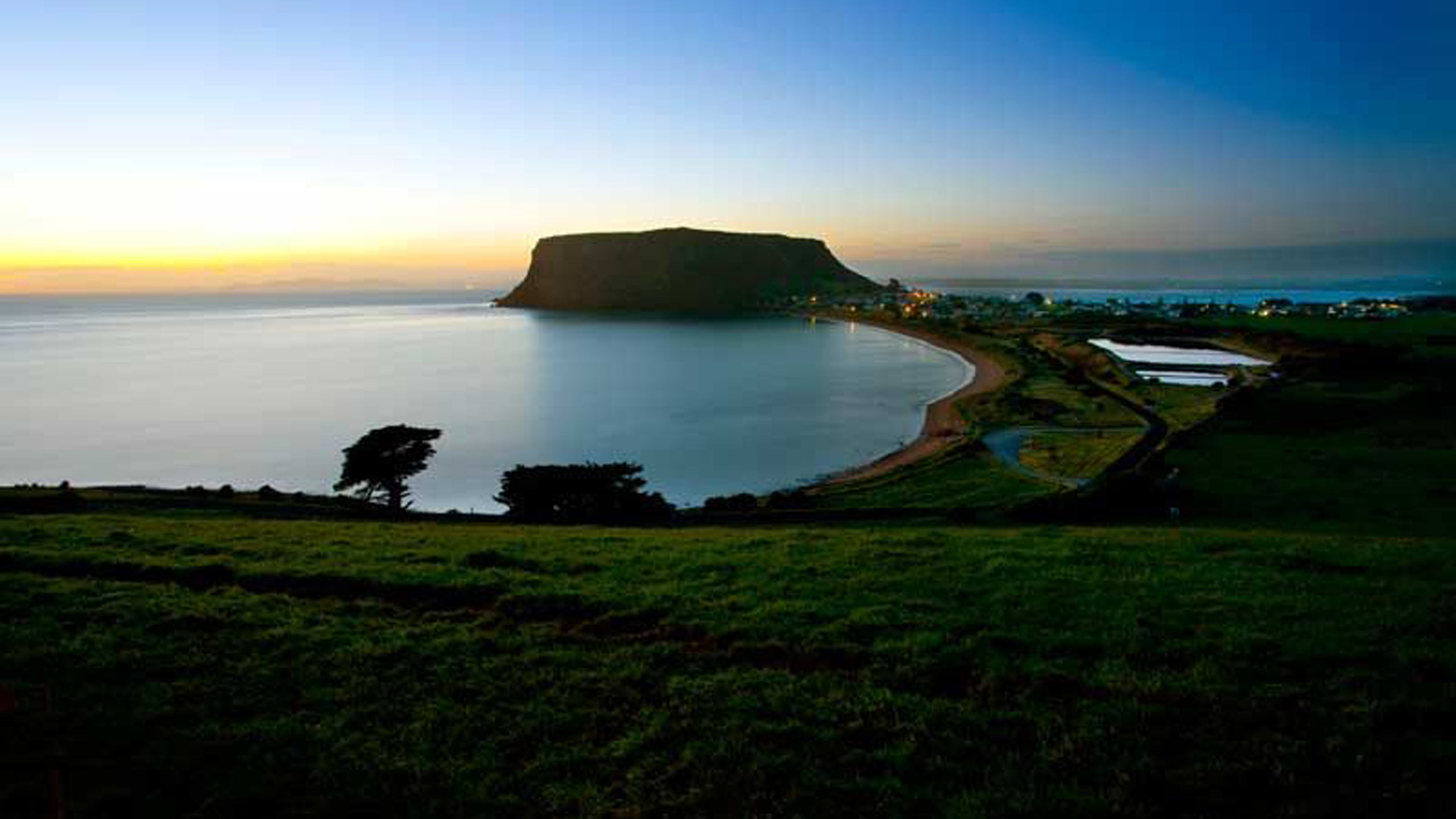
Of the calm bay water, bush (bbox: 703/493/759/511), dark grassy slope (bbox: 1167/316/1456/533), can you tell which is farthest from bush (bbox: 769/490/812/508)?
dark grassy slope (bbox: 1167/316/1456/533)

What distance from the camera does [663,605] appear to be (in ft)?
38.3

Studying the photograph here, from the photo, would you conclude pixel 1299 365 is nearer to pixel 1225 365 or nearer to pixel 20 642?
pixel 1225 365

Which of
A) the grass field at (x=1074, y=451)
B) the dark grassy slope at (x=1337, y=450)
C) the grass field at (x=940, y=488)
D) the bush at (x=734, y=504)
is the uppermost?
the dark grassy slope at (x=1337, y=450)

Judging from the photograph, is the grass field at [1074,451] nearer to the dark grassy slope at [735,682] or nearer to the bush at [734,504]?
the bush at [734,504]

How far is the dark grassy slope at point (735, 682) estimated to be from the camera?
270 inches

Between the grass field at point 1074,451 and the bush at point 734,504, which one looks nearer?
the bush at point 734,504

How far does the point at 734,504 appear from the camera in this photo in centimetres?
3041

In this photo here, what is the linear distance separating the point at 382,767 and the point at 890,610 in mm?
7060

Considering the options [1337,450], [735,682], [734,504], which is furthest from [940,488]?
[735,682]

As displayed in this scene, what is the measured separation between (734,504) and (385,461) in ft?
53.3

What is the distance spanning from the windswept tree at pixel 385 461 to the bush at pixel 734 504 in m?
14.2

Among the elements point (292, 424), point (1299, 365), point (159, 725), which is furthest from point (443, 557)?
point (1299, 365)

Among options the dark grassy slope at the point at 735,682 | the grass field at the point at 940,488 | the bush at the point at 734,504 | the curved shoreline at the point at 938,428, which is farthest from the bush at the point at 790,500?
the dark grassy slope at the point at 735,682

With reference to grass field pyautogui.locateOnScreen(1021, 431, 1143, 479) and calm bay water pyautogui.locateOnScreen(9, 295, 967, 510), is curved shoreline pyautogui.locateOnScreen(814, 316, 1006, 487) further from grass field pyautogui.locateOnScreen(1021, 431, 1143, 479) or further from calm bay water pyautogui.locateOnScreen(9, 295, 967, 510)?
grass field pyautogui.locateOnScreen(1021, 431, 1143, 479)
